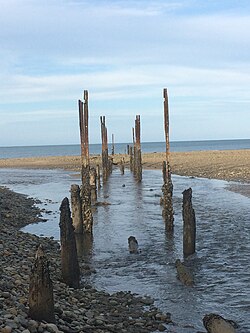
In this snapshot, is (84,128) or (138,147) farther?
(138,147)

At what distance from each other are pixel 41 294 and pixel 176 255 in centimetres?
790

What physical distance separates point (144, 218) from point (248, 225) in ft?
17.0

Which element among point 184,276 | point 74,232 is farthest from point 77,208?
point 184,276

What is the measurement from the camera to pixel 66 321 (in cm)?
894

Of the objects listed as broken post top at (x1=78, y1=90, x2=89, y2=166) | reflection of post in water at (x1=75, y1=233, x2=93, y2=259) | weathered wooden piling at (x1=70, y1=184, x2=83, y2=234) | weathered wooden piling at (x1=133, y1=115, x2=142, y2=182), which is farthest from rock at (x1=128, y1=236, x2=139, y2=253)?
weathered wooden piling at (x1=133, y1=115, x2=142, y2=182)

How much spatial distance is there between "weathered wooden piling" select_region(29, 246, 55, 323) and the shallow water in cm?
291

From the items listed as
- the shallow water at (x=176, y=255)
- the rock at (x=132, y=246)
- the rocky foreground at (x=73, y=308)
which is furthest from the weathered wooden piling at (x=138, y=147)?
the rocky foreground at (x=73, y=308)

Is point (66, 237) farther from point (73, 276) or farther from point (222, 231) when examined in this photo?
point (222, 231)

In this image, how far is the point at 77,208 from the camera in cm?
1873

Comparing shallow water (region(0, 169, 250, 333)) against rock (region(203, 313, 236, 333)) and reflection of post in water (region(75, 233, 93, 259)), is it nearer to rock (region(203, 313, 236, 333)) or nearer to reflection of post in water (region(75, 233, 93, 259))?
reflection of post in water (region(75, 233, 93, 259))

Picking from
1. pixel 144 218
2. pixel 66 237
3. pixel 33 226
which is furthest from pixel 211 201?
pixel 66 237

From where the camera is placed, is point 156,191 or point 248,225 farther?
point 156,191

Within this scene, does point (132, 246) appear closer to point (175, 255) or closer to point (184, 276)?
point (175, 255)

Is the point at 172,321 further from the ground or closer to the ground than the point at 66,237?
closer to the ground
